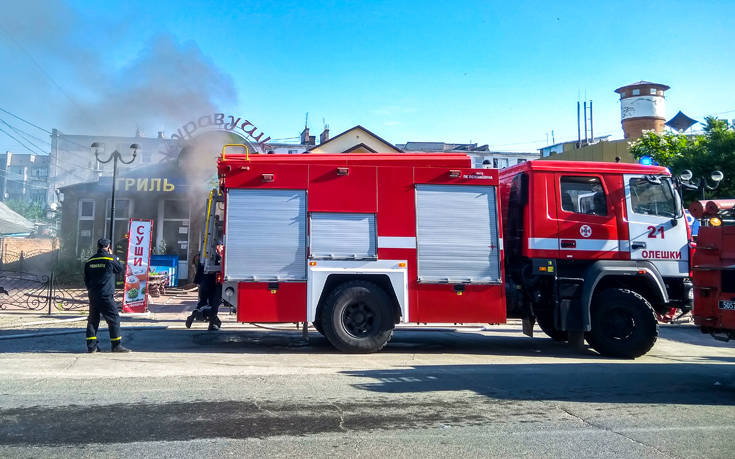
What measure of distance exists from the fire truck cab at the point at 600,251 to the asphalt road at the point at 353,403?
0.68m

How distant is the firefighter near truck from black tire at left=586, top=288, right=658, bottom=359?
0.02m

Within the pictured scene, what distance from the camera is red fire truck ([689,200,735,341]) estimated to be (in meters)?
6.71

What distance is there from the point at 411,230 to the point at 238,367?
3173 mm

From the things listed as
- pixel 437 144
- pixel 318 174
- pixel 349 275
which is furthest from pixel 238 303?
pixel 437 144

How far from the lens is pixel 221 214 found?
9.24m

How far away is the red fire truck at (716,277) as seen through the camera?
671 centimetres

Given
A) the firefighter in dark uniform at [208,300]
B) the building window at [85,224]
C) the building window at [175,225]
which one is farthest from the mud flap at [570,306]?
the building window at [85,224]

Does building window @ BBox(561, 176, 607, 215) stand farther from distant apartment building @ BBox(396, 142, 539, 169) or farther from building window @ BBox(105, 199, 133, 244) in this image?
distant apartment building @ BBox(396, 142, 539, 169)

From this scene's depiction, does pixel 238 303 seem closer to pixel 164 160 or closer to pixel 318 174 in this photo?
pixel 318 174

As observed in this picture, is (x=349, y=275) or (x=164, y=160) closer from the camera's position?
(x=349, y=275)

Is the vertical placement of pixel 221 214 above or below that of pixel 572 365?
above

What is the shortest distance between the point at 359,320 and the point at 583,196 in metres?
4.03

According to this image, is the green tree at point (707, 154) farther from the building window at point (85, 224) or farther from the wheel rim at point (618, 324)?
the building window at point (85, 224)

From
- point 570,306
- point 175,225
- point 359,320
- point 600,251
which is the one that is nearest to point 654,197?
point 600,251
